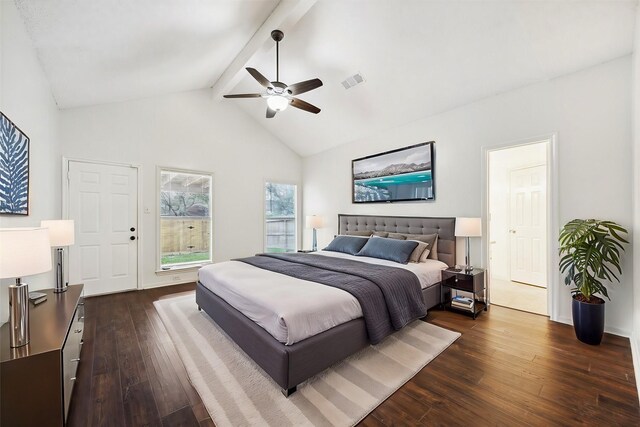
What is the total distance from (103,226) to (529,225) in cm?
715

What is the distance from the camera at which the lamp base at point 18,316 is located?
1446mm

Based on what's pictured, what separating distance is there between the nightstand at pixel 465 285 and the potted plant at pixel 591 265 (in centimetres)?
87

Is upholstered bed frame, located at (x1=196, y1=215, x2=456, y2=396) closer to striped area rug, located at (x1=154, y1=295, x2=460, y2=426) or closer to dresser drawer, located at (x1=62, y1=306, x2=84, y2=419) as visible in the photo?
striped area rug, located at (x1=154, y1=295, x2=460, y2=426)

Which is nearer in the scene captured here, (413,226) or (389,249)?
(389,249)

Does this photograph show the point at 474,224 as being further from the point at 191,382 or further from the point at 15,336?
the point at 15,336

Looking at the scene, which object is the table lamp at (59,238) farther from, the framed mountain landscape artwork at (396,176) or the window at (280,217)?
the framed mountain landscape artwork at (396,176)

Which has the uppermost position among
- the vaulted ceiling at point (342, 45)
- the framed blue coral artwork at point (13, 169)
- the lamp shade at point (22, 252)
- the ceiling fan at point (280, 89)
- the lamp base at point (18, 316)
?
the vaulted ceiling at point (342, 45)

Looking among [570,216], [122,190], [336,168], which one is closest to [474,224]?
[570,216]

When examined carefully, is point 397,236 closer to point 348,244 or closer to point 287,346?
point 348,244

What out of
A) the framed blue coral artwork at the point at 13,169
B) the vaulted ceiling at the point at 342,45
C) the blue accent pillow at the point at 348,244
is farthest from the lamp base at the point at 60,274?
the blue accent pillow at the point at 348,244

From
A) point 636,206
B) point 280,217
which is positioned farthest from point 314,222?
point 636,206

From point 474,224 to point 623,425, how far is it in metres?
2.09

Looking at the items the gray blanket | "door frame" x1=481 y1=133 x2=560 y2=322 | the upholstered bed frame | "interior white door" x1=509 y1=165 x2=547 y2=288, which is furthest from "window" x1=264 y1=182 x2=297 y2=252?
"door frame" x1=481 y1=133 x2=560 y2=322

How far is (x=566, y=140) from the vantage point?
9.68 ft
